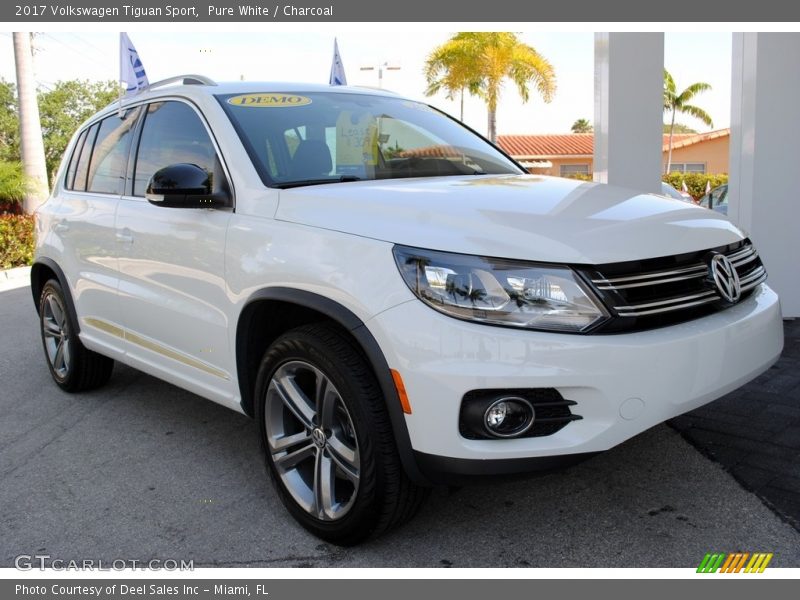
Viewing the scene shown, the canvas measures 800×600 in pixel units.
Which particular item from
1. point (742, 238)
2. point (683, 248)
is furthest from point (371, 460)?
point (742, 238)

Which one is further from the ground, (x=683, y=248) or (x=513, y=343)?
(x=683, y=248)

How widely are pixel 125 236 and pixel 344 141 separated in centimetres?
127

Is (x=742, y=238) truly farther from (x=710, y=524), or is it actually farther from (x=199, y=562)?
(x=199, y=562)

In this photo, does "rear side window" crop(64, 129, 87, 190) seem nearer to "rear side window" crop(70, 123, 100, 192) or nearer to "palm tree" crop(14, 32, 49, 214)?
"rear side window" crop(70, 123, 100, 192)

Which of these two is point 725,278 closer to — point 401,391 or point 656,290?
point 656,290

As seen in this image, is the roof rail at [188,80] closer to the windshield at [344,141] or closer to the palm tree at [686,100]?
the windshield at [344,141]

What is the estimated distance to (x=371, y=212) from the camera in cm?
277

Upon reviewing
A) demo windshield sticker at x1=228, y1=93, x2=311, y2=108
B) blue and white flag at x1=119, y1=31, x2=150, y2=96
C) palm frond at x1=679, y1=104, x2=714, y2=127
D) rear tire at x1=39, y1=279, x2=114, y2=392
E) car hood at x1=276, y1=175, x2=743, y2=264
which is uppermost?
palm frond at x1=679, y1=104, x2=714, y2=127

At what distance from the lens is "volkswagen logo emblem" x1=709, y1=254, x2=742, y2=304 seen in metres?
2.76

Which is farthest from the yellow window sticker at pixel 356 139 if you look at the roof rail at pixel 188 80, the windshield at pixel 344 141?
the roof rail at pixel 188 80

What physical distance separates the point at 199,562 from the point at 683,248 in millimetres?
2089

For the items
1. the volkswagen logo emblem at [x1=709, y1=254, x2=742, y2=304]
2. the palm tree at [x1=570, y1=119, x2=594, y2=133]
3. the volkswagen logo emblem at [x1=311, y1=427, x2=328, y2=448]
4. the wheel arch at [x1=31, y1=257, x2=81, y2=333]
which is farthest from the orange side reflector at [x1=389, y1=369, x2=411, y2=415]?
the palm tree at [x1=570, y1=119, x2=594, y2=133]

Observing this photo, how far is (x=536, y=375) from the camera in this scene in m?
2.40

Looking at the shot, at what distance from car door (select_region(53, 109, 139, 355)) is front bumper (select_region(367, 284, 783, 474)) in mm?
2251
